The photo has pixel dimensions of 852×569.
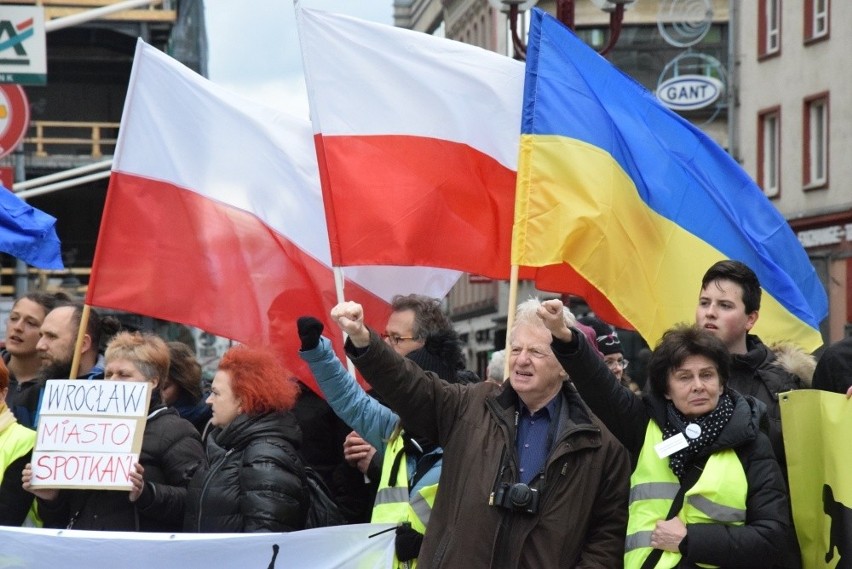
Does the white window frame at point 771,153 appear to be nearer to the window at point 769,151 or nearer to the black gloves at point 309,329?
the window at point 769,151

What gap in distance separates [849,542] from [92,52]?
36412mm

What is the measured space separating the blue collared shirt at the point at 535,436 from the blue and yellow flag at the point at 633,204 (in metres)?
1.43

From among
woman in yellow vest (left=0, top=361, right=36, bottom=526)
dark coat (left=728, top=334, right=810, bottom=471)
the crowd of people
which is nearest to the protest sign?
the crowd of people

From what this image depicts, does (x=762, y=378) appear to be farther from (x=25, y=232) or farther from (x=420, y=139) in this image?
(x=25, y=232)

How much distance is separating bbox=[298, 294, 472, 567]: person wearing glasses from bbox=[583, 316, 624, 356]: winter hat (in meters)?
1.27

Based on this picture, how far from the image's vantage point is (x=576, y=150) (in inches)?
295

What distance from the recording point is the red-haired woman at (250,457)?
20.4 feet

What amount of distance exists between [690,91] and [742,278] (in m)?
31.8

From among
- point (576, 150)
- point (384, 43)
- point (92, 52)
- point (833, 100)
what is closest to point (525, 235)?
point (576, 150)

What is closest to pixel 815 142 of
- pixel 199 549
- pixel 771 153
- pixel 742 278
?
pixel 771 153

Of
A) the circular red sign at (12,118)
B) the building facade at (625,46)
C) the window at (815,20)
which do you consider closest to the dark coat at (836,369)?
the circular red sign at (12,118)

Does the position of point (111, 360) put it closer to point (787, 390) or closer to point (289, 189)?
point (289, 189)

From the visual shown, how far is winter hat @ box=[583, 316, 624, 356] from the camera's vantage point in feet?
26.5

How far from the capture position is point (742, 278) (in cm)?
644
